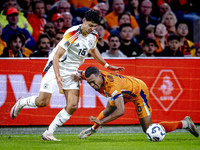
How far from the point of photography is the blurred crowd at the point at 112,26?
10305mm

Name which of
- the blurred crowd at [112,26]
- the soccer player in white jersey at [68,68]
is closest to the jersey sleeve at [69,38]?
the soccer player in white jersey at [68,68]

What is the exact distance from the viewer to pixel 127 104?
9.21 meters

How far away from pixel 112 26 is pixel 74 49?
5758 millimetres

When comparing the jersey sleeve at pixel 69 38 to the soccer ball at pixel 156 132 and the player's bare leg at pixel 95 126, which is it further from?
the soccer ball at pixel 156 132

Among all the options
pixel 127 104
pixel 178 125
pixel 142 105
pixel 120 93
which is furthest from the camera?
pixel 127 104

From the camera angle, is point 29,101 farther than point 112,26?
No

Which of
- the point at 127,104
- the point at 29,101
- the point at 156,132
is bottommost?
the point at 127,104

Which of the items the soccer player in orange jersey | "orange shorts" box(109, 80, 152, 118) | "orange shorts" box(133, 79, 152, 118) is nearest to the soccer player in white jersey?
the soccer player in orange jersey

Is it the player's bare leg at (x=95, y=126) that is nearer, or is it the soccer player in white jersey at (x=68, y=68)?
the soccer player in white jersey at (x=68, y=68)

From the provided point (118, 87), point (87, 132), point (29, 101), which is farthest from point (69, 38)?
point (87, 132)

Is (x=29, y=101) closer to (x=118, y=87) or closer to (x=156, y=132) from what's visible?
(x=118, y=87)

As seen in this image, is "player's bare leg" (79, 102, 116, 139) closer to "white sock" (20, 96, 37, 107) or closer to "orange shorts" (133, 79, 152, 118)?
"orange shorts" (133, 79, 152, 118)

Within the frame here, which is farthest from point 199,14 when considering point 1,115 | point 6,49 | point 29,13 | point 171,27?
point 1,115

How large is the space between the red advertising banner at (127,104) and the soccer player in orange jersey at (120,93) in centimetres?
219
